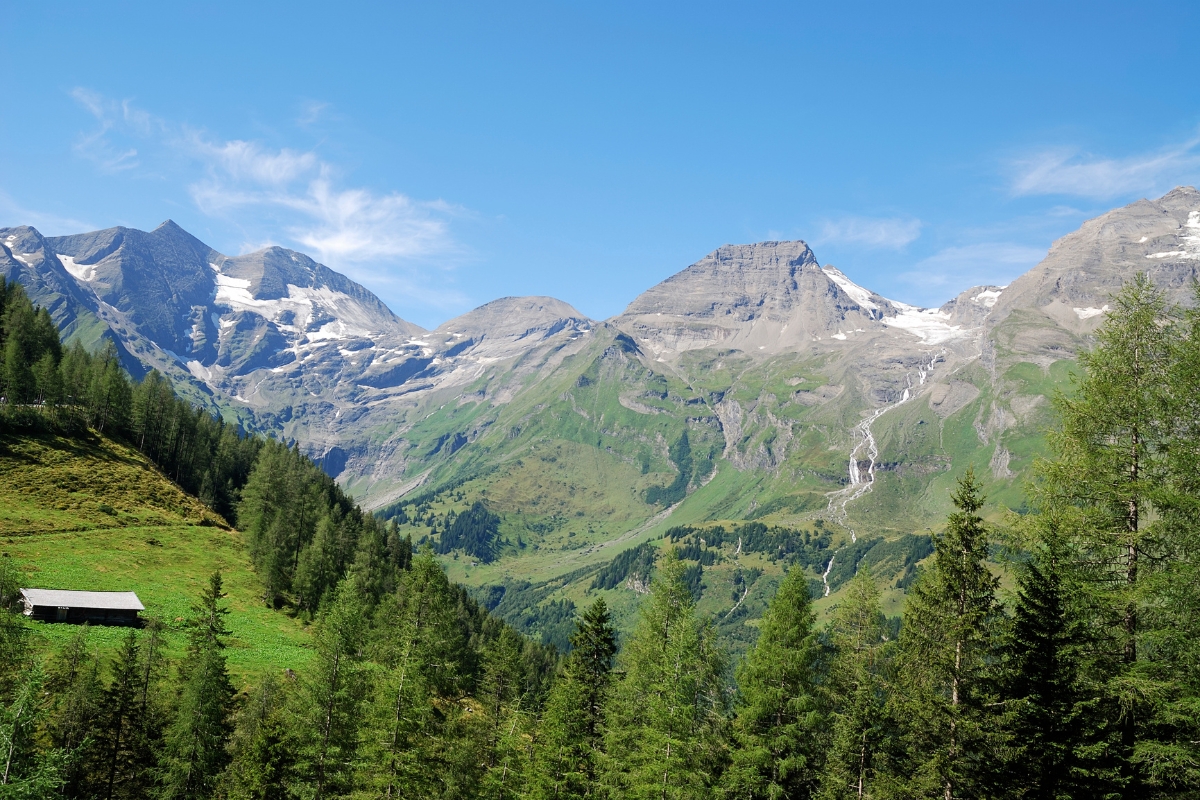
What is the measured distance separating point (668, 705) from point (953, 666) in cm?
1715

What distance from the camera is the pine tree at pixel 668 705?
3750cm

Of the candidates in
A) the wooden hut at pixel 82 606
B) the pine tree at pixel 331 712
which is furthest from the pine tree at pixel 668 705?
the wooden hut at pixel 82 606

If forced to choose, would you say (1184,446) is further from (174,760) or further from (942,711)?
(174,760)

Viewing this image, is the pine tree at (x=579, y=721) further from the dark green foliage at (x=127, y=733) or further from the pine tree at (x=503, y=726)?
the dark green foliage at (x=127, y=733)

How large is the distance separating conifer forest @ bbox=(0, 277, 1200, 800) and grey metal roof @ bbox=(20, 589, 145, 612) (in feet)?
22.0

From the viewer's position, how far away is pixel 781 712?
38.8m

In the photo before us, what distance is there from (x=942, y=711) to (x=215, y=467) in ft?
468

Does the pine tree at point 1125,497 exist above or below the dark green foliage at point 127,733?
above

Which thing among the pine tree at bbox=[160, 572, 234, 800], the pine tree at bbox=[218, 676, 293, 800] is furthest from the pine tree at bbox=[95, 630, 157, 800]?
the pine tree at bbox=[218, 676, 293, 800]

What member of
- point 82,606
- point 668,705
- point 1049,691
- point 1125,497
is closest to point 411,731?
point 668,705

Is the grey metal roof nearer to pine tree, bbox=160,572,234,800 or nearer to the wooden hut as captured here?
the wooden hut

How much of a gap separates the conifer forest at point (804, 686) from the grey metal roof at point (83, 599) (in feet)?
22.0

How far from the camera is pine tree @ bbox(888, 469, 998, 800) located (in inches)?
1008

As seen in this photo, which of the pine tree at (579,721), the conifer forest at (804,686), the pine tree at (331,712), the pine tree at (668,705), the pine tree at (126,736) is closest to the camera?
the conifer forest at (804,686)
